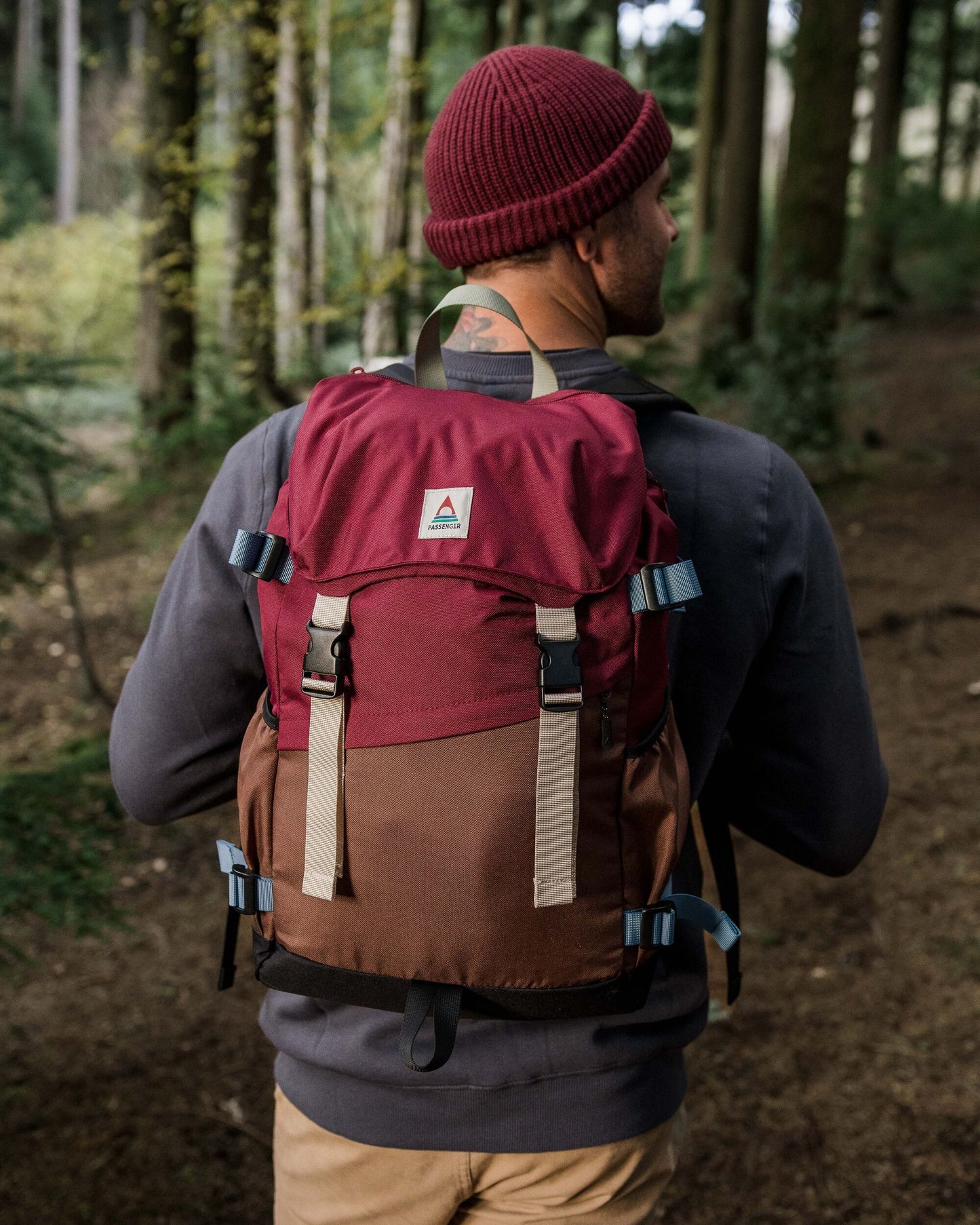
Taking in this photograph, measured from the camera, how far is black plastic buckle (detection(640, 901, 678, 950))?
1.27 metres

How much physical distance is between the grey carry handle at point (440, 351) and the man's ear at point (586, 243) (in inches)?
5.8

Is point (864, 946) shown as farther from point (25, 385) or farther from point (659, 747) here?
point (25, 385)

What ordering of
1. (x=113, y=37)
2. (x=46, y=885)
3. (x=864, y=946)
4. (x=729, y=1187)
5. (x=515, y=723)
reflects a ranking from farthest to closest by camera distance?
(x=113, y=37), (x=864, y=946), (x=729, y=1187), (x=46, y=885), (x=515, y=723)

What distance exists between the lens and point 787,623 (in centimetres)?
147

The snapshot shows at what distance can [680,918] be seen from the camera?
4.59 feet

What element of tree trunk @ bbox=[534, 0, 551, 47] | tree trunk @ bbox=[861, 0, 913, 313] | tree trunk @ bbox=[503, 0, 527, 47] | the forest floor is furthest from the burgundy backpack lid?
tree trunk @ bbox=[534, 0, 551, 47]

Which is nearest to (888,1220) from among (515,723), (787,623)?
(787,623)

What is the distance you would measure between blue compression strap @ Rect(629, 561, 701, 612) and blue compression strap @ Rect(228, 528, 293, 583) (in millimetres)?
405

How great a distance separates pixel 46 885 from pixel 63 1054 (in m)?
1.35

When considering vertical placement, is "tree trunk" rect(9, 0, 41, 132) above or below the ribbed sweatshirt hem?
above

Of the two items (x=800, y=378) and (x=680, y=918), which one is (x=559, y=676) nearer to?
(x=680, y=918)

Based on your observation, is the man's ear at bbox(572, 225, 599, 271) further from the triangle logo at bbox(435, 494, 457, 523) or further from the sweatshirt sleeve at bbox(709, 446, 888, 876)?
the triangle logo at bbox(435, 494, 457, 523)

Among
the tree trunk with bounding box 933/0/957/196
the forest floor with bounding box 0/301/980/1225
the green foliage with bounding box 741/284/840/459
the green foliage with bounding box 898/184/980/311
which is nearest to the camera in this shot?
the forest floor with bounding box 0/301/980/1225

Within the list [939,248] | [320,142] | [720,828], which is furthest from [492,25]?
[720,828]
